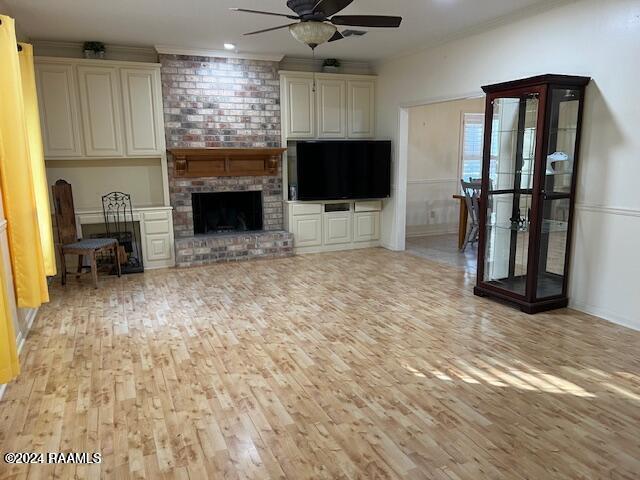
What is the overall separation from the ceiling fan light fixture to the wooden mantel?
125 inches

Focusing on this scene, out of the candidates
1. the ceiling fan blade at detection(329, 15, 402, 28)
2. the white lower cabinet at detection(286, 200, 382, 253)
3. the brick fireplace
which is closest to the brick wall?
the brick fireplace

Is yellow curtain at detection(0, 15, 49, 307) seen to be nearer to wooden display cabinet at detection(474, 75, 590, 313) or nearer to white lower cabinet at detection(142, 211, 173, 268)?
white lower cabinet at detection(142, 211, 173, 268)

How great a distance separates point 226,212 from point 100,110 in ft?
6.78

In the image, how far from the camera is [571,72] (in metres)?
4.11

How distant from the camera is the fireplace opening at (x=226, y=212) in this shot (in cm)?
649

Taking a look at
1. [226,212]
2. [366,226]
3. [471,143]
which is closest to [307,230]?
[366,226]

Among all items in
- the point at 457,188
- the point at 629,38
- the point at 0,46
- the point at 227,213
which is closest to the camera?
the point at 0,46

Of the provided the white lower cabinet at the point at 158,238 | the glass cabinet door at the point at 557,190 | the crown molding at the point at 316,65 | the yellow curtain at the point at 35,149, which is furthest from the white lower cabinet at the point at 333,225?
the glass cabinet door at the point at 557,190

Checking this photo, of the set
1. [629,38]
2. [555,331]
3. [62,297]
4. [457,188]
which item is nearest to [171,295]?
[62,297]

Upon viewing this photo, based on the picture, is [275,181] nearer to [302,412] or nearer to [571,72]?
[571,72]

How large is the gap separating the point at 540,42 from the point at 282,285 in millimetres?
3549

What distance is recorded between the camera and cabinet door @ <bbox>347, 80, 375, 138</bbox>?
698cm

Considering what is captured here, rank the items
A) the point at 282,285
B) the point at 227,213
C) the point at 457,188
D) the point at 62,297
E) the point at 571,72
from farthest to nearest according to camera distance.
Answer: the point at 457,188 < the point at 227,213 < the point at 282,285 < the point at 62,297 < the point at 571,72

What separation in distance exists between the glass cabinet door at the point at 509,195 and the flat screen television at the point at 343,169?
8.01ft
